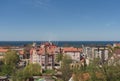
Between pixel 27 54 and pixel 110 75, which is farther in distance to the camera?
pixel 27 54

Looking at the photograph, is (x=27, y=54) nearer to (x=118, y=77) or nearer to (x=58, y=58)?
(x=58, y=58)

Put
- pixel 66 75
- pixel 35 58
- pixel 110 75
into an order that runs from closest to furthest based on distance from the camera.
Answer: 1. pixel 110 75
2. pixel 66 75
3. pixel 35 58

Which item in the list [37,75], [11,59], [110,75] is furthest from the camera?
[11,59]

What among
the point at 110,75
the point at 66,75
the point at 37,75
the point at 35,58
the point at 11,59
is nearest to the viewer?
the point at 110,75

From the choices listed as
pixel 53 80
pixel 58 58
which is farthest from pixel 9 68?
pixel 58 58

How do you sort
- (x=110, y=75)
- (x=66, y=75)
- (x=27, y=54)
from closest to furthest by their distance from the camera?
(x=110, y=75), (x=66, y=75), (x=27, y=54)

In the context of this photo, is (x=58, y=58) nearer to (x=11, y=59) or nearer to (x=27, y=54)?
(x=11, y=59)

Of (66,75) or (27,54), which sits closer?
(66,75)

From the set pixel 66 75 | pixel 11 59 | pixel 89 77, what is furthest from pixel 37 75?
pixel 89 77
